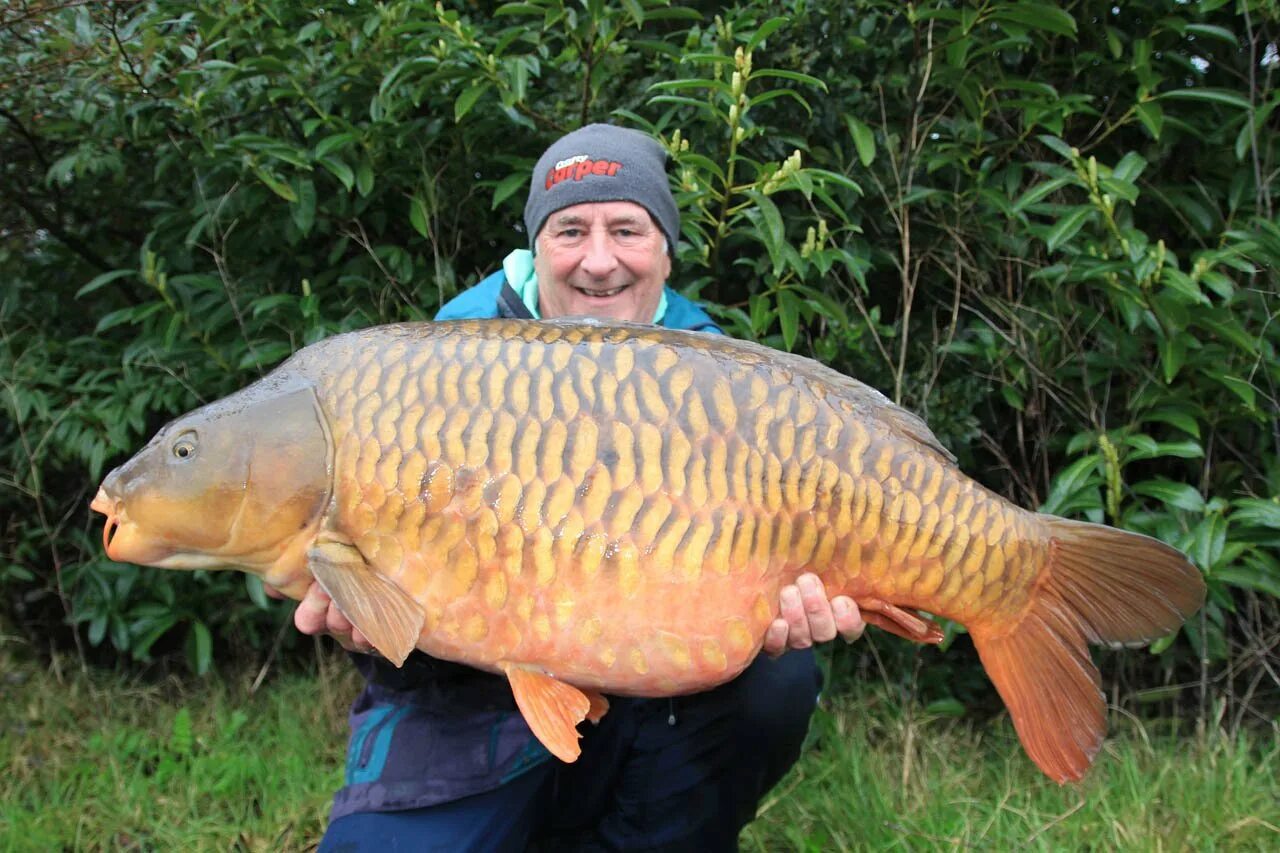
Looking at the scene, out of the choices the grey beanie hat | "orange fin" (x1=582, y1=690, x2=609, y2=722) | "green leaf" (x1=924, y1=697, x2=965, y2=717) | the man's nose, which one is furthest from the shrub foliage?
"orange fin" (x1=582, y1=690, x2=609, y2=722)

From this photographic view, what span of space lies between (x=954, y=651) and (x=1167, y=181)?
1.04 m

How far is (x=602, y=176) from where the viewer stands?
1602mm

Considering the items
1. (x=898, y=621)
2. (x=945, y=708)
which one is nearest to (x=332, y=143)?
(x=898, y=621)

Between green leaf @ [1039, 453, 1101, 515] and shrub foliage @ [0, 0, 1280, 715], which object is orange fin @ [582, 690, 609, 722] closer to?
shrub foliage @ [0, 0, 1280, 715]

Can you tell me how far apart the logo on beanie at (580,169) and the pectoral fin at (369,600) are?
27.6 inches

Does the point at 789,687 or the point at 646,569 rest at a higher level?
the point at 646,569

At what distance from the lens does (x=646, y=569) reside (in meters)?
1.15

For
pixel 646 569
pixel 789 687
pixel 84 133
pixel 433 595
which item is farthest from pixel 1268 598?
pixel 84 133

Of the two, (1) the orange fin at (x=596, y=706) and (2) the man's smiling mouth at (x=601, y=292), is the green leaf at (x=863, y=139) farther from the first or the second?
(1) the orange fin at (x=596, y=706)

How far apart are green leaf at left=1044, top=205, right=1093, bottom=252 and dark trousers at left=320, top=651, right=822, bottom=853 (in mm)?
781

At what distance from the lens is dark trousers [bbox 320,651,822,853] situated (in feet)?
4.87

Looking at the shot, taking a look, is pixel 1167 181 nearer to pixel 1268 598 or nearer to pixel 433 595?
pixel 1268 598

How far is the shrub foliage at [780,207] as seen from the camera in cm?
185

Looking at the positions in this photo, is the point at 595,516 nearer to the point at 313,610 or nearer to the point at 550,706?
the point at 550,706
